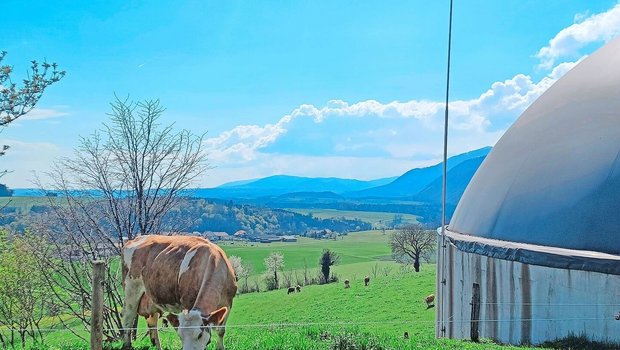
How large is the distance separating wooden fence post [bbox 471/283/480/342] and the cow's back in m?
5.25

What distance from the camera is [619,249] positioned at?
9625 mm

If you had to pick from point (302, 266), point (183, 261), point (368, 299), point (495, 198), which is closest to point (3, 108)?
point (183, 261)

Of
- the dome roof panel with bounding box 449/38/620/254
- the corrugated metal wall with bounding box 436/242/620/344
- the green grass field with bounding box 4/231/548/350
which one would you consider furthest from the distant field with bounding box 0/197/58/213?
the dome roof panel with bounding box 449/38/620/254

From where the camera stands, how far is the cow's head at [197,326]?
8.50 metres

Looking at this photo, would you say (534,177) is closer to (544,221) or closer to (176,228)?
(544,221)

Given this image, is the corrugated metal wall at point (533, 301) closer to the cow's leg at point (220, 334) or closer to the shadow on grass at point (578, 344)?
the shadow on grass at point (578, 344)

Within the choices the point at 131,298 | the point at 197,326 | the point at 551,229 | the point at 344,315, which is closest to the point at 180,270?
the point at 197,326

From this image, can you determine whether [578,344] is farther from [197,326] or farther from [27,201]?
[27,201]

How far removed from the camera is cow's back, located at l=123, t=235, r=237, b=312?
9.77m

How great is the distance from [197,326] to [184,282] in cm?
167

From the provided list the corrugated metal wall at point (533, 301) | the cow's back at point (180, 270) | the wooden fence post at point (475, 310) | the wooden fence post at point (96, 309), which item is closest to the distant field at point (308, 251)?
the corrugated metal wall at point (533, 301)

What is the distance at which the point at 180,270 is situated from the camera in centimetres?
1021

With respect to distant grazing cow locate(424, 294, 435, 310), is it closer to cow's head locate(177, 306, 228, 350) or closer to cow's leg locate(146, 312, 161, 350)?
cow's leg locate(146, 312, 161, 350)

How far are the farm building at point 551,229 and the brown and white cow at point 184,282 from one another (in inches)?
211
